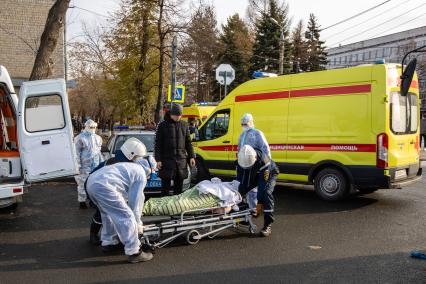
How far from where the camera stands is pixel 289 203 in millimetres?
8562

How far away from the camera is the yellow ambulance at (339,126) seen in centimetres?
782

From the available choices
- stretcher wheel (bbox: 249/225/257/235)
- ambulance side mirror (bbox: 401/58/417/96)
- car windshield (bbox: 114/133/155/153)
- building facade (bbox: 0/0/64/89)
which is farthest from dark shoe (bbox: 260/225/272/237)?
building facade (bbox: 0/0/64/89)

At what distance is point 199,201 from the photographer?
18.6 feet

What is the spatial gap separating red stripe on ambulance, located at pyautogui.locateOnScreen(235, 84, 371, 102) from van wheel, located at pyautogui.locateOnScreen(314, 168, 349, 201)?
160 centimetres

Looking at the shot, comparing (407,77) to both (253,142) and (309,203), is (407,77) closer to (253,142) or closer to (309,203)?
(309,203)

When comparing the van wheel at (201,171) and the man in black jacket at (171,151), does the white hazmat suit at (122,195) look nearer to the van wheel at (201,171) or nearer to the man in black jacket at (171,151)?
the man in black jacket at (171,151)

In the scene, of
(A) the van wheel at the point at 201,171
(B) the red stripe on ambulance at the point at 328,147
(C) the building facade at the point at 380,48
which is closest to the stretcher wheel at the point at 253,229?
(B) the red stripe on ambulance at the point at 328,147

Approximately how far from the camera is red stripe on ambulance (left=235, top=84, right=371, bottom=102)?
26.5ft

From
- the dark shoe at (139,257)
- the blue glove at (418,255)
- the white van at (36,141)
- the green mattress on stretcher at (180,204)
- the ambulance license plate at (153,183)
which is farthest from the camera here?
the ambulance license plate at (153,183)

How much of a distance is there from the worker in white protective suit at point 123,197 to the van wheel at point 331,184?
16.0 ft

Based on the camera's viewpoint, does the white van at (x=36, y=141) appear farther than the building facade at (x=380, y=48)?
No

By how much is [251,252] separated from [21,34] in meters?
18.2

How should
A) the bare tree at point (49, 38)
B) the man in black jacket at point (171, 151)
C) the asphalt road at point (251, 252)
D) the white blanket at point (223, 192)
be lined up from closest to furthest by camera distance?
1. the asphalt road at point (251, 252)
2. the white blanket at point (223, 192)
3. the man in black jacket at point (171, 151)
4. the bare tree at point (49, 38)

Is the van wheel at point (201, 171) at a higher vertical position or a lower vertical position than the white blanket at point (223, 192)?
lower
